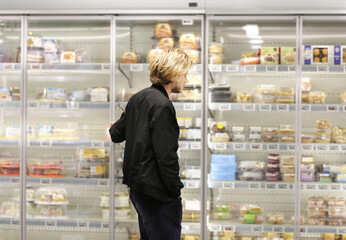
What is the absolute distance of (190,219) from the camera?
387 cm

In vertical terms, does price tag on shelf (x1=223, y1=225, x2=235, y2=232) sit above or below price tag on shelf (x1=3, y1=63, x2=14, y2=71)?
below

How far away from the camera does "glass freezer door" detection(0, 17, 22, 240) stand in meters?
3.84

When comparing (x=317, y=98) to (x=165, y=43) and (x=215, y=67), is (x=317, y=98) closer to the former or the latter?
(x=215, y=67)

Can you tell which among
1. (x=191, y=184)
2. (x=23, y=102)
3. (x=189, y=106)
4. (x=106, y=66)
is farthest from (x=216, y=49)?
(x=23, y=102)

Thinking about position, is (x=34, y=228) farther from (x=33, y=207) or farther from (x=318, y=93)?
(x=318, y=93)

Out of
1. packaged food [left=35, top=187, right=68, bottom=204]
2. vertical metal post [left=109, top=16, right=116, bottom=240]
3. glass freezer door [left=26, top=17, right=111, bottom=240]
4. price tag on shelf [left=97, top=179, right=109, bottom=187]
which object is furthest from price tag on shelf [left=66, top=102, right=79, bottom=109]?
packaged food [left=35, top=187, right=68, bottom=204]

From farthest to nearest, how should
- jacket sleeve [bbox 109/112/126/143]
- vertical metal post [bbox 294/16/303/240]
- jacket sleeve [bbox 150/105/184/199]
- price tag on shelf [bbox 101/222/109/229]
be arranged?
price tag on shelf [bbox 101/222/109/229]
vertical metal post [bbox 294/16/303/240]
jacket sleeve [bbox 109/112/126/143]
jacket sleeve [bbox 150/105/184/199]

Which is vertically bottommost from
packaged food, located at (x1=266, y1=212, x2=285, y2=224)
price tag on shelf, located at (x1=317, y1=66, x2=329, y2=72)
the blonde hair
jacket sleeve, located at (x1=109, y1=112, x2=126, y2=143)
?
packaged food, located at (x1=266, y1=212, x2=285, y2=224)

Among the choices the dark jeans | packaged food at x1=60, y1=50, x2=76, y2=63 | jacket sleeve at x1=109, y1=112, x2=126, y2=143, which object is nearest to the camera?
the dark jeans

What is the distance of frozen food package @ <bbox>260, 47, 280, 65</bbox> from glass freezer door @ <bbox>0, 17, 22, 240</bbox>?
7.19 feet

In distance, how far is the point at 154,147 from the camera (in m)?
2.18

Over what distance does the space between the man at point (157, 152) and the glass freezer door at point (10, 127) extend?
1.90 m

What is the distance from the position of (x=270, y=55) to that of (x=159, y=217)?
Answer: 2.05 m

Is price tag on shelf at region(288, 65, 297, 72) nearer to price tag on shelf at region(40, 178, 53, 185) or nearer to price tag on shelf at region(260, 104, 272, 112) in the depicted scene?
price tag on shelf at region(260, 104, 272, 112)
